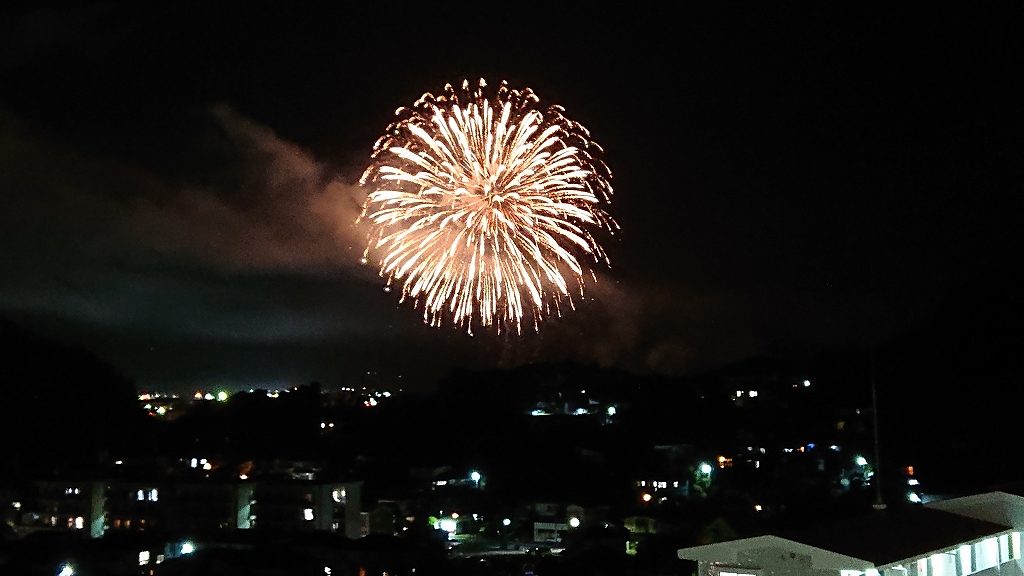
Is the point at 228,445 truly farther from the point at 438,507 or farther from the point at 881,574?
the point at 881,574

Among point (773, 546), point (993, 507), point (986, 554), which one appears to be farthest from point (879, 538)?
point (993, 507)

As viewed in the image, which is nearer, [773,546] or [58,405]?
[773,546]

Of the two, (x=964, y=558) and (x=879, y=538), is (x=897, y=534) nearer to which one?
(x=879, y=538)

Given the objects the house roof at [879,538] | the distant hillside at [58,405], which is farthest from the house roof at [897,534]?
the distant hillside at [58,405]

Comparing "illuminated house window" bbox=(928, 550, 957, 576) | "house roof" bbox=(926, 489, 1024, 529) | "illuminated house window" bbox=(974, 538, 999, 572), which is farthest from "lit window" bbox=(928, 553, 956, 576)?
"house roof" bbox=(926, 489, 1024, 529)

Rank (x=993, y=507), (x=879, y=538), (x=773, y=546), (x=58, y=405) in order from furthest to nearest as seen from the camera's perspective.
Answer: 1. (x=58, y=405)
2. (x=993, y=507)
3. (x=879, y=538)
4. (x=773, y=546)

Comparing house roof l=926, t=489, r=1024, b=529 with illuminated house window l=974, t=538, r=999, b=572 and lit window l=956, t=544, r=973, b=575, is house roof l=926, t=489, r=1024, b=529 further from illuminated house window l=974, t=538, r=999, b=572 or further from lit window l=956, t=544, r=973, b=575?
lit window l=956, t=544, r=973, b=575

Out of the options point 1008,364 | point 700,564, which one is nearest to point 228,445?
point 1008,364

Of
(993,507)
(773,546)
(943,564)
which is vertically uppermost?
(993,507)
